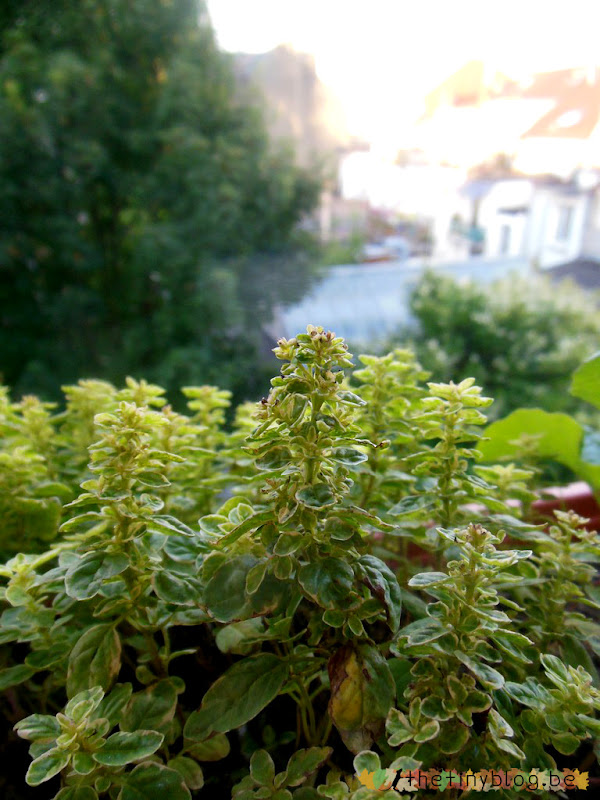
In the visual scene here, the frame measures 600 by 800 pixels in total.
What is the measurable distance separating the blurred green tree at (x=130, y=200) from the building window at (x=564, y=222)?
0.90m

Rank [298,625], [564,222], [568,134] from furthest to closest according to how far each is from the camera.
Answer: [564,222] < [568,134] < [298,625]

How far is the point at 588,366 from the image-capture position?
31.8 inches

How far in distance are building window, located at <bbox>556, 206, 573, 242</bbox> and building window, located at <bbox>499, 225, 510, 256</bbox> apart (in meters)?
0.17

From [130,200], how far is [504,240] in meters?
1.30

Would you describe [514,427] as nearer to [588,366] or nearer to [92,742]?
[588,366]

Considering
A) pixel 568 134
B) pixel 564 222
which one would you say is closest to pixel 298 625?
pixel 568 134

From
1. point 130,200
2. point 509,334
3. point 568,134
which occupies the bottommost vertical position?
point 509,334

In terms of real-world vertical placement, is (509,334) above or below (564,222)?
below

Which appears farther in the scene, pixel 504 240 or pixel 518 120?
pixel 504 240

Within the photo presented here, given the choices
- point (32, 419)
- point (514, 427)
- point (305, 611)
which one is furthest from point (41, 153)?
point (305, 611)

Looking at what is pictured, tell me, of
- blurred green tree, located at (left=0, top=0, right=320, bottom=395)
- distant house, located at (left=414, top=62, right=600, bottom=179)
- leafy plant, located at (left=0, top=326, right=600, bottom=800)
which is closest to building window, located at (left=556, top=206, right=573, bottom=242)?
distant house, located at (left=414, top=62, right=600, bottom=179)

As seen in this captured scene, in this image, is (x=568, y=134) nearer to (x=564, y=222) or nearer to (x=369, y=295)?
(x=564, y=222)

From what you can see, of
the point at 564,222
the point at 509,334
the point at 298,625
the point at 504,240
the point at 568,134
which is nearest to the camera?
the point at 298,625

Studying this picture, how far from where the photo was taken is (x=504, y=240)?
2.13 m
